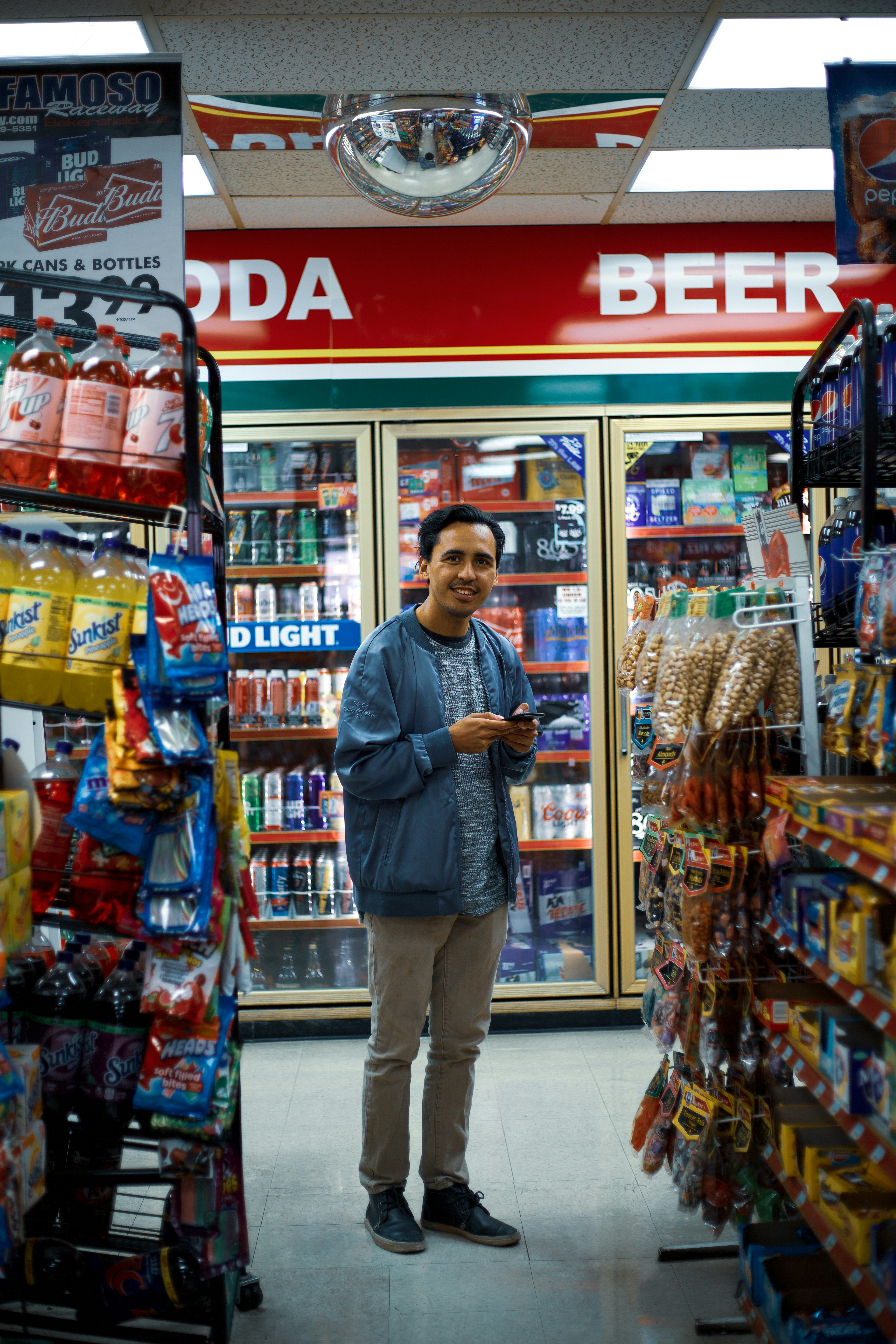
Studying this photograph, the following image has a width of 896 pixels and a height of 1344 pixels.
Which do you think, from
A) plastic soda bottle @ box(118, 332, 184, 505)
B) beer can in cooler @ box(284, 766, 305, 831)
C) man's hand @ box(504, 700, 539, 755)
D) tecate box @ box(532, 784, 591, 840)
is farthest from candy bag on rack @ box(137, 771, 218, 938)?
tecate box @ box(532, 784, 591, 840)

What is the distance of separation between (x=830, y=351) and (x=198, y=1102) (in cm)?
217

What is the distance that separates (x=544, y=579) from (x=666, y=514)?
2.03ft

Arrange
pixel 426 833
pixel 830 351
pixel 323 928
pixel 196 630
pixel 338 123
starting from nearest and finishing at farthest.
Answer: pixel 196 630 → pixel 830 351 → pixel 426 833 → pixel 338 123 → pixel 323 928

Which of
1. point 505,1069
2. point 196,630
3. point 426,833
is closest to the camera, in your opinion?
point 196,630

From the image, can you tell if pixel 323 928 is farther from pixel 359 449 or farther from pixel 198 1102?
pixel 198 1102

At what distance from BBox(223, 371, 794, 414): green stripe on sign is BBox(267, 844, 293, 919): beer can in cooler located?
1962 millimetres

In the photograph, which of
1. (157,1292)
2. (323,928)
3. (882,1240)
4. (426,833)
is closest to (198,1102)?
(157,1292)

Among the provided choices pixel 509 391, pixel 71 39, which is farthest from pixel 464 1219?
pixel 71 39

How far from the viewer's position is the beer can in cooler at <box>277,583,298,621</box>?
14.0ft

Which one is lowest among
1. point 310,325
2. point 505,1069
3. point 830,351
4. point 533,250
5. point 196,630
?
point 505,1069

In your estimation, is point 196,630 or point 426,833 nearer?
point 196,630

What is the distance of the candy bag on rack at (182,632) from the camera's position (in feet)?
5.90

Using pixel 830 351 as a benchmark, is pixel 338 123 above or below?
above

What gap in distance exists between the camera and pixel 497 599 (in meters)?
4.40
